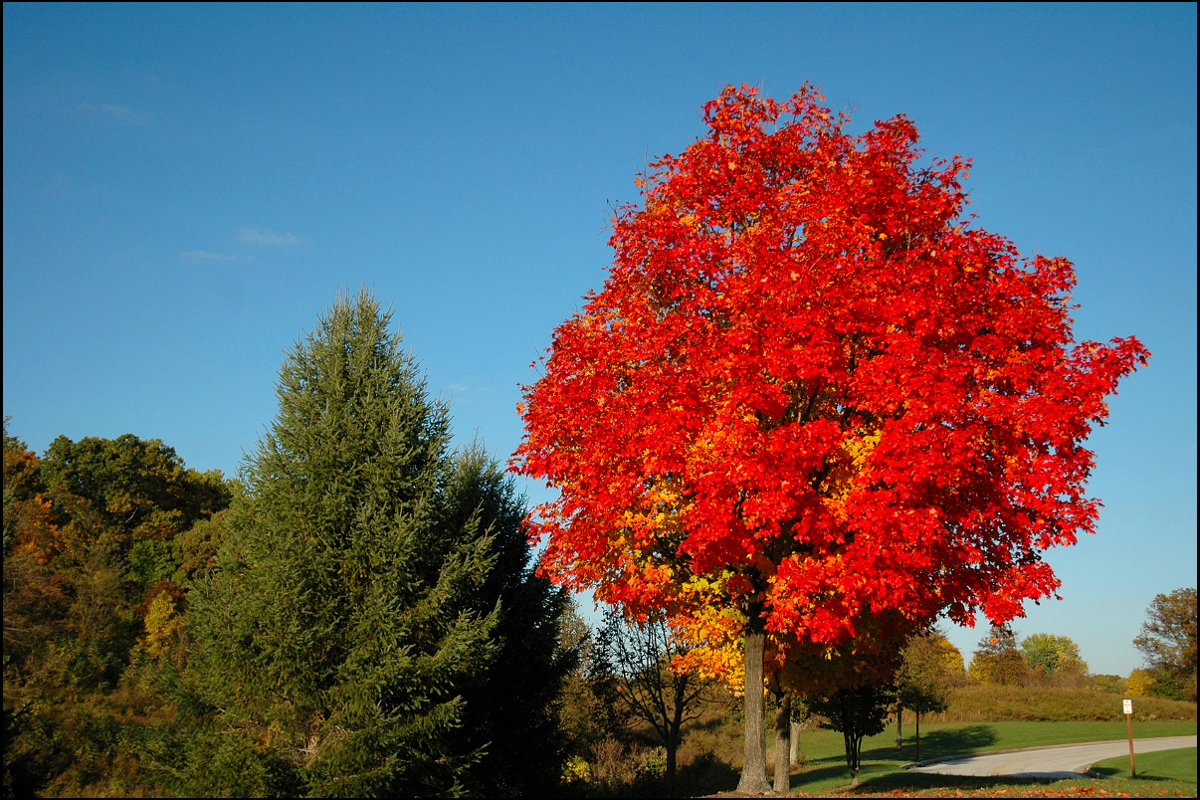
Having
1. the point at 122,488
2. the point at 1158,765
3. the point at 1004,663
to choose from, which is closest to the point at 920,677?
the point at 1158,765

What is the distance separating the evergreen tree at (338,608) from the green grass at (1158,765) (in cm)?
2137

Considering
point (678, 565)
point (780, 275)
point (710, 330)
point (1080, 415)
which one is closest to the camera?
point (1080, 415)

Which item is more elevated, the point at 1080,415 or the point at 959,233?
the point at 959,233

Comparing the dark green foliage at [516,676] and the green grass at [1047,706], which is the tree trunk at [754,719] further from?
the green grass at [1047,706]

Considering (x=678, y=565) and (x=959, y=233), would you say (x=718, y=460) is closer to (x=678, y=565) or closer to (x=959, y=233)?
(x=678, y=565)

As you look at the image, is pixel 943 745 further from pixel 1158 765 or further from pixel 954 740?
pixel 1158 765

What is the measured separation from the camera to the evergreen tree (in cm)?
1198

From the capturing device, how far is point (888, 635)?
604 inches

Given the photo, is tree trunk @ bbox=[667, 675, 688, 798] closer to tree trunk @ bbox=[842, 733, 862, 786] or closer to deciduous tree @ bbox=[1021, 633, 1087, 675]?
tree trunk @ bbox=[842, 733, 862, 786]

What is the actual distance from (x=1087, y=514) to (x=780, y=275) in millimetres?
6128

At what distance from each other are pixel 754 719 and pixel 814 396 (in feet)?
20.9

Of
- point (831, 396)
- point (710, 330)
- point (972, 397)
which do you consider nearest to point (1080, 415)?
point (972, 397)

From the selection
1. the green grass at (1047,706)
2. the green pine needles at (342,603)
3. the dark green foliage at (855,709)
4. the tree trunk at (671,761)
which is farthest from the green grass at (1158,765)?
the green grass at (1047,706)

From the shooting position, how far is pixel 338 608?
12.7 m
